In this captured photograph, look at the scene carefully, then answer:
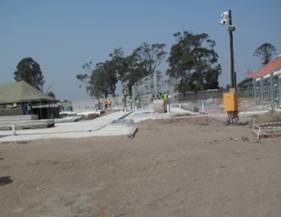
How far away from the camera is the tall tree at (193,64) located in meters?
76.1

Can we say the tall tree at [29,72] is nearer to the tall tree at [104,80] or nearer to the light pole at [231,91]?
the tall tree at [104,80]

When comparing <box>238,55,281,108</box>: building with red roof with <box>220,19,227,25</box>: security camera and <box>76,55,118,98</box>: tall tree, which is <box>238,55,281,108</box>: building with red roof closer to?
<box>220,19,227,25</box>: security camera

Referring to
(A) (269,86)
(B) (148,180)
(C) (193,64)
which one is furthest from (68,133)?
(C) (193,64)

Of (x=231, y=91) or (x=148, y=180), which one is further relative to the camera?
(x=231, y=91)

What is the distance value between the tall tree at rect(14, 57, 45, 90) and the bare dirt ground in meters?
81.1

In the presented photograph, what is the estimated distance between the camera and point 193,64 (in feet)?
253

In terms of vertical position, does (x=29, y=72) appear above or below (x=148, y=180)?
above

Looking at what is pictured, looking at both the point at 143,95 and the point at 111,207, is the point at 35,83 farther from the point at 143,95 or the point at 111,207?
the point at 111,207

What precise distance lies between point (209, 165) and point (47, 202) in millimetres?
3476

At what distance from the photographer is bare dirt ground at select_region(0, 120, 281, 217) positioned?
6.09 m

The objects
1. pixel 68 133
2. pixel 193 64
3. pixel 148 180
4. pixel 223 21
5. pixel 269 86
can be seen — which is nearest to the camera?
pixel 148 180

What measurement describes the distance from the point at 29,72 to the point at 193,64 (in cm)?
3560

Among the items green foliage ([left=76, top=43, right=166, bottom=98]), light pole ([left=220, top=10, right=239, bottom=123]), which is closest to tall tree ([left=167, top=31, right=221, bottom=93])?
green foliage ([left=76, top=43, right=166, bottom=98])

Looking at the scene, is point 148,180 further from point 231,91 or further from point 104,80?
point 104,80
